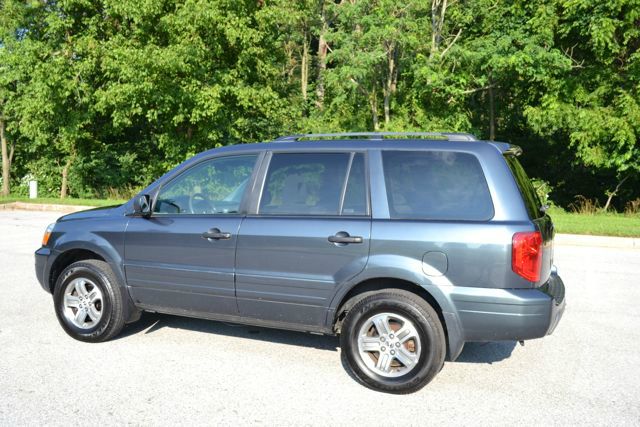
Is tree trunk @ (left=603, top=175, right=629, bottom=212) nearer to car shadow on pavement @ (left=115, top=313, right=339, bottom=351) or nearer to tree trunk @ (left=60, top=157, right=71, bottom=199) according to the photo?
car shadow on pavement @ (left=115, top=313, right=339, bottom=351)

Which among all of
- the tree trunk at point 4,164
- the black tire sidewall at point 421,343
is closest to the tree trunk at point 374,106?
the tree trunk at point 4,164

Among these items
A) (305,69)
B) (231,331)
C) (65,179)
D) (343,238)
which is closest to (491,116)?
(305,69)

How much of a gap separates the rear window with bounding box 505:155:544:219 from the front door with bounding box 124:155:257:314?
2.03 metres

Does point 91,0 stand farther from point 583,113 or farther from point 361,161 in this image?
point 361,161

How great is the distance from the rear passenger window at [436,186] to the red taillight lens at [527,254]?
27 cm

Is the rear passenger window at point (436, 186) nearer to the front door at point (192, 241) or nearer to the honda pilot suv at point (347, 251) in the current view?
the honda pilot suv at point (347, 251)

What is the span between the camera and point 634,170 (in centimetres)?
1894

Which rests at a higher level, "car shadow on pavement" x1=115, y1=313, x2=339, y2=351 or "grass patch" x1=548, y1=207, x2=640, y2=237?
"grass patch" x1=548, y1=207, x2=640, y2=237

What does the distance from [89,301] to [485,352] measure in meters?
3.47

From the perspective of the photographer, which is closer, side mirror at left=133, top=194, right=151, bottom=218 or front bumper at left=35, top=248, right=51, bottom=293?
side mirror at left=133, top=194, right=151, bottom=218

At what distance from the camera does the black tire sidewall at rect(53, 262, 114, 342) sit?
16.7ft

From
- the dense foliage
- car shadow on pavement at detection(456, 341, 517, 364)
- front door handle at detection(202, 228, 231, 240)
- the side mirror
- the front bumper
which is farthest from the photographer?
the dense foliage

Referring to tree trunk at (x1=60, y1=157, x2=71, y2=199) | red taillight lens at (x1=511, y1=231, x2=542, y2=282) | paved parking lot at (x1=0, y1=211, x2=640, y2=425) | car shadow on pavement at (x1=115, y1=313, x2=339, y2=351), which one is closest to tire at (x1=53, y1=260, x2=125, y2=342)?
paved parking lot at (x1=0, y1=211, x2=640, y2=425)

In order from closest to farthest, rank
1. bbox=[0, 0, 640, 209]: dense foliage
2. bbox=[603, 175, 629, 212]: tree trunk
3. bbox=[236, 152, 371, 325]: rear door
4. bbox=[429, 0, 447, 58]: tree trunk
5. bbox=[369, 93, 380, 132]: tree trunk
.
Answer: bbox=[236, 152, 371, 325]: rear door → bbox=[0, 0, 640, 209]: dense foliage → bbox=[603, 175, 629, 212]: tree trunk → bbox=[429, 0, 447, 58]: tree trunk → bbox=[369, 93, 380, 132]: tree trunk
